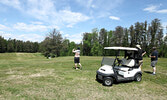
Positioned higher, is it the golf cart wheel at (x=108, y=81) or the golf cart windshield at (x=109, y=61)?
the golf cart windshield at (x=109, y=61)

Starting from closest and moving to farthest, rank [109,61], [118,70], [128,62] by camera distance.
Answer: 1. [109,61]
2. [118,70]
3. [128,62]

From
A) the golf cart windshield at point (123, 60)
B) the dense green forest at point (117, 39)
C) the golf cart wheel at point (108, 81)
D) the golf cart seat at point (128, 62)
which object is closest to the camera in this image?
the golf cart wheel at point (108, 81)

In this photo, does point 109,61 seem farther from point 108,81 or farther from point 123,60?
point 123,60

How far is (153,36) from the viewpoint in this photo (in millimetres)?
45375

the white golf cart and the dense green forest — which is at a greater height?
the dense green forest

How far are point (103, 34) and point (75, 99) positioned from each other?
5909cm

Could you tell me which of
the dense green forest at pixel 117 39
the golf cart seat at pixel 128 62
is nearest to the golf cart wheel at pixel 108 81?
the golf cart seat at pixel 128 62

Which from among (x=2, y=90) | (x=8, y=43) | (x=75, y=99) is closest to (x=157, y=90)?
(x=75, y=99)

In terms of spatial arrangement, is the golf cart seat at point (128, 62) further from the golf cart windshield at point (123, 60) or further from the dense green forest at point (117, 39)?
the dense green forest at point (117, 39)

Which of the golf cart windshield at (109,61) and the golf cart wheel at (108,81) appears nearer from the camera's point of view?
the golf cart wheel at (108,81)

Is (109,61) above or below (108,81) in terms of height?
above

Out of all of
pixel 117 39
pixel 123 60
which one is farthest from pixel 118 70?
pixel 117 39

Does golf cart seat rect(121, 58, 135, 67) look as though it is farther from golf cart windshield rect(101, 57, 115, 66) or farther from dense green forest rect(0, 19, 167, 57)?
dense green forest rect(0, 19, 167, 57)

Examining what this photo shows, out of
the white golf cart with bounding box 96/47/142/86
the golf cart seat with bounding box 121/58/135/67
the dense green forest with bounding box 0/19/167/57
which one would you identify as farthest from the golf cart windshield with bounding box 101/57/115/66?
the dense green forest with bounding box 0/19/167/57
